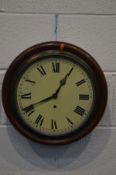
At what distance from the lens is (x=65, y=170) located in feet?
4.48

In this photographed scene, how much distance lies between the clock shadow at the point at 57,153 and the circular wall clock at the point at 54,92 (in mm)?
88

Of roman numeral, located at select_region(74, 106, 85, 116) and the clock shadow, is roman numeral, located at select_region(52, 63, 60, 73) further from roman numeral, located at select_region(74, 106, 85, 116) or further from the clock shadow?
the clock shadow

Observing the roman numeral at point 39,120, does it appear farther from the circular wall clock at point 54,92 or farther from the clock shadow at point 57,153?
the clock shadow at point 57,153

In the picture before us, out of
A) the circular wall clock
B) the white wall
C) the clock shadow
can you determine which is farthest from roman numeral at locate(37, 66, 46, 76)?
the clock shadow

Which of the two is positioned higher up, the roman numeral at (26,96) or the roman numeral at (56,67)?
the roman numeral at (56,67)

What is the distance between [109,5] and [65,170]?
0.70 metres

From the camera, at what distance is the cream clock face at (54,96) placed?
1.24 meters

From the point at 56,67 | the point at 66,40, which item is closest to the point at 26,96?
the point at 56,67

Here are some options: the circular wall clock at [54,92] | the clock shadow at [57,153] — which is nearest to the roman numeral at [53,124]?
the circular wall clock at [54,92]

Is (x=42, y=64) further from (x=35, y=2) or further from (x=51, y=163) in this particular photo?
(x=51, y=163)

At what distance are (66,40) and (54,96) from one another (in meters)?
0.23

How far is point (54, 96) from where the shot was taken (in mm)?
1252

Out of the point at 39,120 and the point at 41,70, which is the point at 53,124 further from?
the point at 41,70

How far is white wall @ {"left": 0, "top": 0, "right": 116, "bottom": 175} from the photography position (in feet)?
4.25
